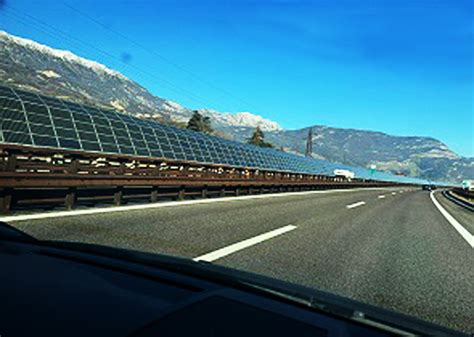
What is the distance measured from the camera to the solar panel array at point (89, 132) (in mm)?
19234

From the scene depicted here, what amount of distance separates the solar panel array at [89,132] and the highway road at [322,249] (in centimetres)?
1177

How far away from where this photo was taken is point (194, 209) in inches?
456

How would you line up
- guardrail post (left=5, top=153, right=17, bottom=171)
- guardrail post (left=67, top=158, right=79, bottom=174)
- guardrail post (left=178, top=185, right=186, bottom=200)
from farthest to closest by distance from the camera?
guardrail post (left=178, top=185, right=186, bottom=200) < guardrail post (left=67, top=158, right=79, bottom=174) < guardrail post (left=5, top=153, right=17, bottom=171)

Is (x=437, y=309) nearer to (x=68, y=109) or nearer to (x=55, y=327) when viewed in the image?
(x=55, y=327)

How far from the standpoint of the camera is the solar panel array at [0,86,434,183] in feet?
63.1

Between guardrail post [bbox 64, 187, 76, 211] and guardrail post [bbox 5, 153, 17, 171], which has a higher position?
guardrail post [bbox 5, 153, 17, 171]

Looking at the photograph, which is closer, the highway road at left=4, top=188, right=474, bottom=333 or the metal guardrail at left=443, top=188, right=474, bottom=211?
the highway road at left=4, top=188, right=474, bottom=333

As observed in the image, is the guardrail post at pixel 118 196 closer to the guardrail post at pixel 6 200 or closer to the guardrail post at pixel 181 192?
the guardrail post at pixel 6 200

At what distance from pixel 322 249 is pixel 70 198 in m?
5.86

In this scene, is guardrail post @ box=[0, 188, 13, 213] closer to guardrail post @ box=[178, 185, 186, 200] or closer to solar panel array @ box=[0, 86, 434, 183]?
guardrail post @ box=[178, 185, 186, 200]

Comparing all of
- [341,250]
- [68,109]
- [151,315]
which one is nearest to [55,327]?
[151,315]

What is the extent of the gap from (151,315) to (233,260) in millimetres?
3859

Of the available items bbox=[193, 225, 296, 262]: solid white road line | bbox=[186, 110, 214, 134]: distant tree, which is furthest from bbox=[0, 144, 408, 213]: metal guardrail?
bbox=[186, 110, 214, 134]: distant tree

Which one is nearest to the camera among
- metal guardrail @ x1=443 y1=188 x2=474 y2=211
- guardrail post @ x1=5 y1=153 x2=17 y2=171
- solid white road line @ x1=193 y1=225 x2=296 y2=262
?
solid white road line @ x1=193 y1=225 x2=296 y2=262
